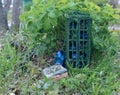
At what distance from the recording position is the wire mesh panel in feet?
11.1

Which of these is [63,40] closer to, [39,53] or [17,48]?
[39,53]

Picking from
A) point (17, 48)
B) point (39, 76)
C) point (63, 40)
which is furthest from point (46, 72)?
point (17, 48)

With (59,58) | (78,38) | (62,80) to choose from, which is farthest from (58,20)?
(62,80)

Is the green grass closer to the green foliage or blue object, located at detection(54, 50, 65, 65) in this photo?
blue object, located at detection(54, 50, 65, 65)

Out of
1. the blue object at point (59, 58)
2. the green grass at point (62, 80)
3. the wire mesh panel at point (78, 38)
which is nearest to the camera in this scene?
the green grass at point (62, 80)

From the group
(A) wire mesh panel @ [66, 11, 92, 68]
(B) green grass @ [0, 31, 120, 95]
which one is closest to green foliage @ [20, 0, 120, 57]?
(A) wire mesh panel @ [66, 11, 92, 68]

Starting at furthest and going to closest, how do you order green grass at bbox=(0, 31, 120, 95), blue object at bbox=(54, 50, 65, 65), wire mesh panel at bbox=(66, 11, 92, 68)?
blue object at bbox=(54, 50, 65, 65), wire mesh panel at bbox=(66, 11, 92, 68), green grass at bbox=(0, 31, 120, 95)

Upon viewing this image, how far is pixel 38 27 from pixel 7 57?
25.7 inches

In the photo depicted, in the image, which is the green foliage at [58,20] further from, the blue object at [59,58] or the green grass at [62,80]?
the green grass at [62,80]

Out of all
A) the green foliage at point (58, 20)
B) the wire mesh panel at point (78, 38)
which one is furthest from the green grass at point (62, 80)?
the green foliage at point (58, 20)

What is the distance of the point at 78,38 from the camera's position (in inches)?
136

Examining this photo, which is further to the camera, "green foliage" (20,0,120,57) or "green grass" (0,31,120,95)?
"green foliage" (20,0,120,57)

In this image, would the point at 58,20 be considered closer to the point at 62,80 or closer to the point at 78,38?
the point at 78,38

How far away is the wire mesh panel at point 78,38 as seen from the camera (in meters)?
3.40
